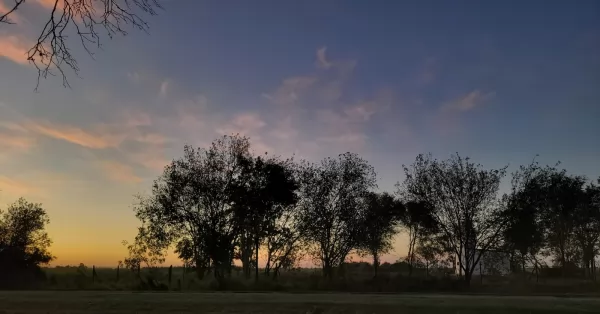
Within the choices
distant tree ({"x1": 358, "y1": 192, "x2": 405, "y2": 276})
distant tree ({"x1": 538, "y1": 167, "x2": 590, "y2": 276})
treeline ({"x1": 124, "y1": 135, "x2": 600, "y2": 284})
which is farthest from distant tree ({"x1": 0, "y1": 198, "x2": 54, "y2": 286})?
distant tree ({"x1": 538, "y1": 167, "x2": 590, "y2": 276})

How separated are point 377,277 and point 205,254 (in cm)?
1440

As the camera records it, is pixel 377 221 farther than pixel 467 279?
Yes

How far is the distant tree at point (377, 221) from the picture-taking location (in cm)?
5003

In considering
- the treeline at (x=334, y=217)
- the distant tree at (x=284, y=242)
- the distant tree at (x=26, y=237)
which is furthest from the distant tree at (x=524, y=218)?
the distant tree at (x=26, y=237)

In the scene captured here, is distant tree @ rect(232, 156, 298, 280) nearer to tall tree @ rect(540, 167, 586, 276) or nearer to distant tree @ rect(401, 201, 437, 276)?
distant tree @ rect(401, 201, 437, 276)

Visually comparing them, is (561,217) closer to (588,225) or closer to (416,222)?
(588,225)

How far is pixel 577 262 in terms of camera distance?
53375 mm

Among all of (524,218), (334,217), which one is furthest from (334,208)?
(524,218)

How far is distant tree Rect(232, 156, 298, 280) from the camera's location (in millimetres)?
44406

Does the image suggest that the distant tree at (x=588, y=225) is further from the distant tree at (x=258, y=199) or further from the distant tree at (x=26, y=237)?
the distant tree at (x=26, y=237)

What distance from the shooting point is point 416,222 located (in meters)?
50.9

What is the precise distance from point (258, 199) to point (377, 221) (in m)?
13.2

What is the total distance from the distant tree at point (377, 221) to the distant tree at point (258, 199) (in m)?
7.97

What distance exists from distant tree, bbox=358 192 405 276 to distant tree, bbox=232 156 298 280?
797 centimetres
